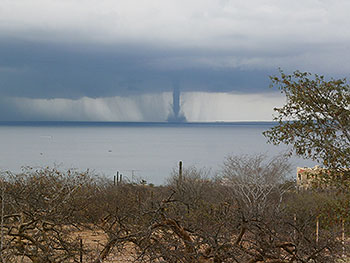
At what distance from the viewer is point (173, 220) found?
5.78 meters

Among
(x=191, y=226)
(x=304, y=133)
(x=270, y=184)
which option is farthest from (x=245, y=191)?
(x=191, y=226)

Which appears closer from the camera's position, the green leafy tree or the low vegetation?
the low vegetation

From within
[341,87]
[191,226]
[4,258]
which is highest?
[341,87]

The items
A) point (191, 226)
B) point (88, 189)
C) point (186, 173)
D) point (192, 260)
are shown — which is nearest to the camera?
point (192, 260)

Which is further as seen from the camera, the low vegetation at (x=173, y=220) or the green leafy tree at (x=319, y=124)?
the green leafy tree at (x=319, y=124)

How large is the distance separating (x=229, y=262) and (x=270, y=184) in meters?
23.7

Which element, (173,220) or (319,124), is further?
(319,124)

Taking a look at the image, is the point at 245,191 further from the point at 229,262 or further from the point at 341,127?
the point at 229,262

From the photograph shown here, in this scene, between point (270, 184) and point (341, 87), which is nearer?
point (341, 87)

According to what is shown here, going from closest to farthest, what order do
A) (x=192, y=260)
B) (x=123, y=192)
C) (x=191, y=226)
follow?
(x=192, y=260) → (x=191, y=226) → (x=123, y=192)

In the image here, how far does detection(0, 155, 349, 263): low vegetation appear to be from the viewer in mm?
5820

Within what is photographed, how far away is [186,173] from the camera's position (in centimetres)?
3519

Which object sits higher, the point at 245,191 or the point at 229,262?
the point at 229,262

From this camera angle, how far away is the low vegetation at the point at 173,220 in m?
5.82
